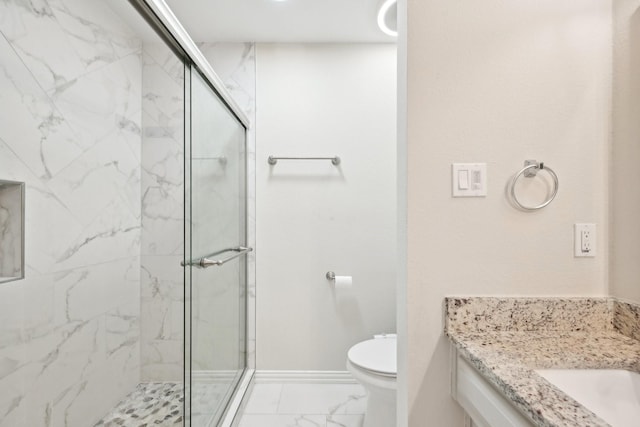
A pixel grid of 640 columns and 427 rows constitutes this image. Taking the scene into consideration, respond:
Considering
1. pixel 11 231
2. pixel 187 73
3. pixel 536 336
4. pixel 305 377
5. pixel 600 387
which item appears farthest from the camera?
pixel 305 377

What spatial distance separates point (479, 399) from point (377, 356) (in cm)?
88

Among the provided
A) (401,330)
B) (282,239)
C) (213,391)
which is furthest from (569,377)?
(282,239)

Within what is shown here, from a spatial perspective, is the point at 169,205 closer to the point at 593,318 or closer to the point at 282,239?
the point at 282,239

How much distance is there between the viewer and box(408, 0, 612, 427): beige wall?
970 millimetres

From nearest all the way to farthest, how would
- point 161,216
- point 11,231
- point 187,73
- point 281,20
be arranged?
point 11,231 < point 187,73 < point 161,216 < point 281,20

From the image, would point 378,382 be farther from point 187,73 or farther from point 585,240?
point 187,73

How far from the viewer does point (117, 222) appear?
5.70 ft

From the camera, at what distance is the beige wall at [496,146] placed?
3.18ft

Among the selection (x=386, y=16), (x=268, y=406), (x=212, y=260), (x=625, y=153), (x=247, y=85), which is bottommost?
(x=268, y=406)

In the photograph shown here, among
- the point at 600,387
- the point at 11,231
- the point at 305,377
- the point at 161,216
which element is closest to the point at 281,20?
the point at 161,216

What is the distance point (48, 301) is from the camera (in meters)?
1.32

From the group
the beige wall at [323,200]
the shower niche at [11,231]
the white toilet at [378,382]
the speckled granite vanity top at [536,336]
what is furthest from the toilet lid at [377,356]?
the shower niche at [11,231]

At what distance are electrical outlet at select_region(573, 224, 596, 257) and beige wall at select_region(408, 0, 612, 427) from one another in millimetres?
22

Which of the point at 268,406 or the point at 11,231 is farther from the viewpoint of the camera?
the point at 268,406
